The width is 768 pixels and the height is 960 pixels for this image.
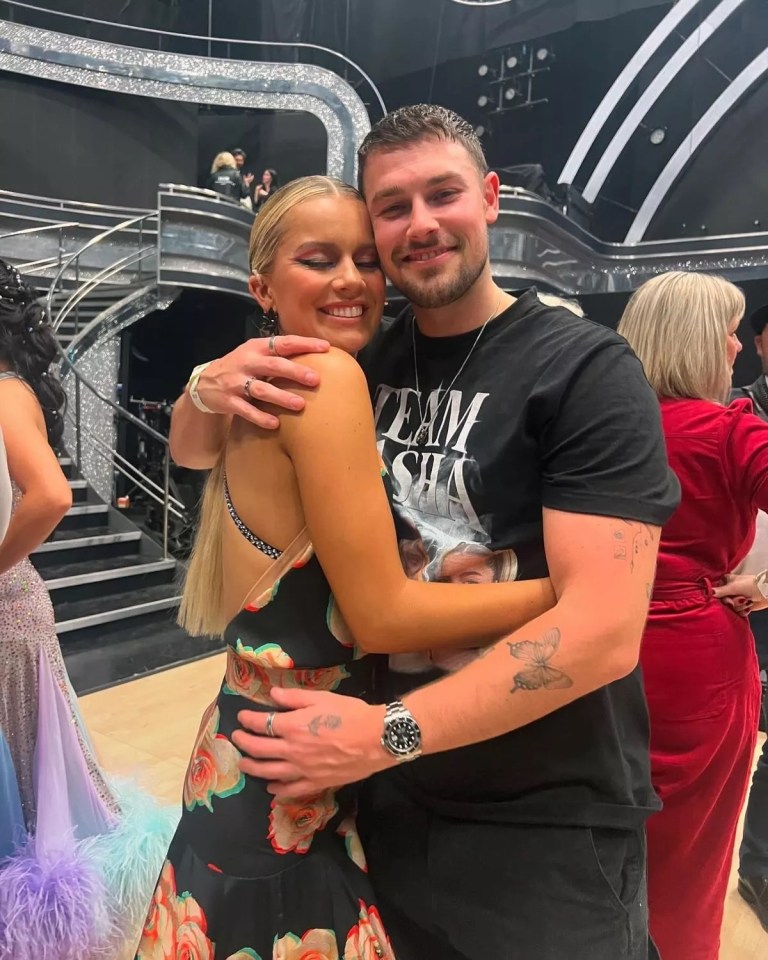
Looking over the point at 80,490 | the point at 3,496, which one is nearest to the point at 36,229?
the point at 80,490

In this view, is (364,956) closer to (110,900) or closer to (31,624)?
(110,900)

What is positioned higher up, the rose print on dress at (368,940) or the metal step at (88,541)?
the rose print on dress at (368,940)

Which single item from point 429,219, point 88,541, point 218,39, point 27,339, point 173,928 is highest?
point 218,39

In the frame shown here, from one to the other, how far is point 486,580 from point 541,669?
16 cm

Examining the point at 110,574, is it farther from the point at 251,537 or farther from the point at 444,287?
the point at 444,287

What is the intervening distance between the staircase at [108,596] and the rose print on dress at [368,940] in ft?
10.5

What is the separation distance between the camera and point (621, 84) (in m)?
7.25

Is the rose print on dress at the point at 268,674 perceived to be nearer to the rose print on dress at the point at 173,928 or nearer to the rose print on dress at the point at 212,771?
the rose print on dress at the point at 212,771

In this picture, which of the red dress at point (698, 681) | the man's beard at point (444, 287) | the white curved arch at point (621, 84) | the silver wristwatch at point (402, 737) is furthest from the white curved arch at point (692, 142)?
the silver wristwatch at point (402, 737)

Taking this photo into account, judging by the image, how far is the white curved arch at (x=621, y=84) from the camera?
654cm

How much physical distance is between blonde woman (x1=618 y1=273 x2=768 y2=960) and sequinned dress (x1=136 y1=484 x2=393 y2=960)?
847mm

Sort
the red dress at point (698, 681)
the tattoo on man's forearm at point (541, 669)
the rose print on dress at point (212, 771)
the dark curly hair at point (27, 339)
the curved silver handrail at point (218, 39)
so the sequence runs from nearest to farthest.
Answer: the tattoo on man's forearm at point (541, 669) < the rose print on dress at point (212, 771) < the red dress at point (698, 681) < the dark curly hair at point (27, 339) < the curved silver handrail at point (218, 39)

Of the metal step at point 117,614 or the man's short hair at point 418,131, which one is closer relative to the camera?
the man's short hair at point 418,131

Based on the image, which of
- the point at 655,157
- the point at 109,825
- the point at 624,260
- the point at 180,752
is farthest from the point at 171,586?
the point at 655,157
